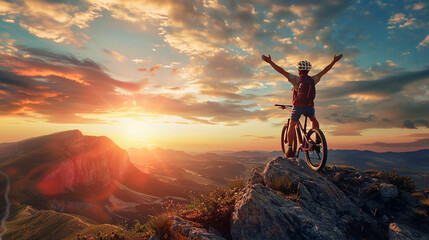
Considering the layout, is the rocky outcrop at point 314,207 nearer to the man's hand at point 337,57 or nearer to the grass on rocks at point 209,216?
the grass on rocks at point 209,216

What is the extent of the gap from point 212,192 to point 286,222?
3980 millimetres

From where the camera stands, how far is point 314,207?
8.55 meters

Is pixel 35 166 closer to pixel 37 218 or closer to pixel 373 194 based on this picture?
pixel 37 218

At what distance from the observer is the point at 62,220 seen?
77.7m

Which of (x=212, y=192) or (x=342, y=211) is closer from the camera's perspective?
(x=342, y=211)

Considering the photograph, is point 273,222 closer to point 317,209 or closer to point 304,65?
point 317,209

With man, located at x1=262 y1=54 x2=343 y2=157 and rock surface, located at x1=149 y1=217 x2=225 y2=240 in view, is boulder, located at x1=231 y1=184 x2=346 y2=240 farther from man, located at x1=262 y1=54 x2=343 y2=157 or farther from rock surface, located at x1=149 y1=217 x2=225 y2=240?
man, located at x1=262 y1=54 x2=343 y2=157

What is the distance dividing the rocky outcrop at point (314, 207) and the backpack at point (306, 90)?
352 cm

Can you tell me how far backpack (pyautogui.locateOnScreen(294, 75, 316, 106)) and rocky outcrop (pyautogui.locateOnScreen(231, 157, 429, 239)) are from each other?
11.5 ft

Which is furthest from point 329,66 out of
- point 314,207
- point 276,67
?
point 314,207

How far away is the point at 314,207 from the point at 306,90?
564 cm

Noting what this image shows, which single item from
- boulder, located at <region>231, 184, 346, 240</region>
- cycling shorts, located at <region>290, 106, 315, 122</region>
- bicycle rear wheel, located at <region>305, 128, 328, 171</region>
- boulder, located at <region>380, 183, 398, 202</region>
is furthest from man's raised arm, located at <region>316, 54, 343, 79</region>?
boulder, located at <region>231, 184, 346, 240</region>

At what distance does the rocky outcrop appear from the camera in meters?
7.09

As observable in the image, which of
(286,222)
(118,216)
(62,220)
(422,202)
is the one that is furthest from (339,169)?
(118,216)
